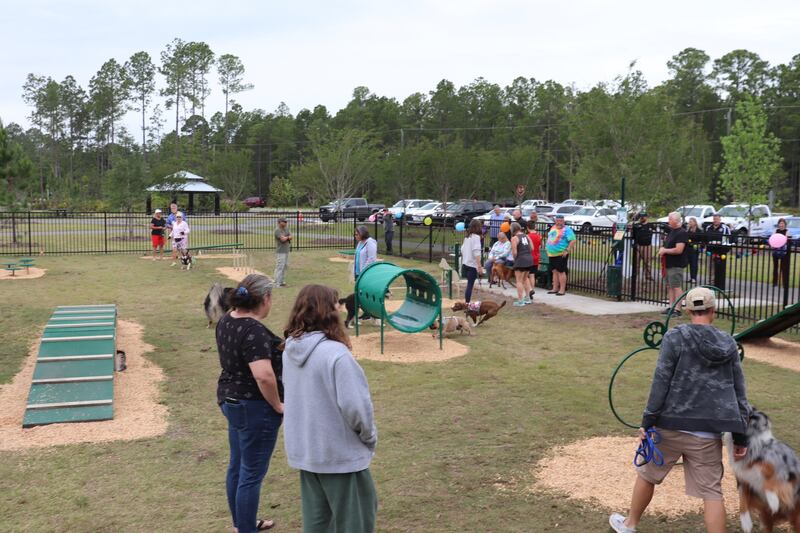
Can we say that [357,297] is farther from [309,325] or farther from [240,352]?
[309,325]

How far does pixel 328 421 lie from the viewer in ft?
11.8

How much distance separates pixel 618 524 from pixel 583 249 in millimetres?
15220

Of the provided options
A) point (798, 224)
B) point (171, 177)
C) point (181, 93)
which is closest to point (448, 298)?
point (798, 224)

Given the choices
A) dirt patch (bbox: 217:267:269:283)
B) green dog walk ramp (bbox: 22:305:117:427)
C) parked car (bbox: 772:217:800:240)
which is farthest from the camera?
parked car (bbox: 772:217:800:240)

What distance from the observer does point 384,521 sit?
5.29m

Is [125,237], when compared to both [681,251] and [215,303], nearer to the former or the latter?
[215,303]

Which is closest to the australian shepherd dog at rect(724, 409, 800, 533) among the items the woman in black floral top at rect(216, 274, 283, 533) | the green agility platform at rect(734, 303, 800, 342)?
the woman in black floral top at rect(216, 274, 283, 533)

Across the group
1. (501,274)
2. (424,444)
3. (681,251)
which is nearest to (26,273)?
(501,274)

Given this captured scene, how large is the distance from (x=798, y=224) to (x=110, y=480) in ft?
101

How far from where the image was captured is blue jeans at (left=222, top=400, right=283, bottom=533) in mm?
4461

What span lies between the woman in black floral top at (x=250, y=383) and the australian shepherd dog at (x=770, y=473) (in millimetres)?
2799

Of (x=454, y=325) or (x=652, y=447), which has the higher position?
(x=652, y=447)

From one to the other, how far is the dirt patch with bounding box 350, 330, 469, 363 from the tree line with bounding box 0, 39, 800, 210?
17.7 meters

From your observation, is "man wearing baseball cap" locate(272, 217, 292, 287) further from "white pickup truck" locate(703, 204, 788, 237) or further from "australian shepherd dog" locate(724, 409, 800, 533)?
"white pickup truck" locate(703, 204, 788, 237)
